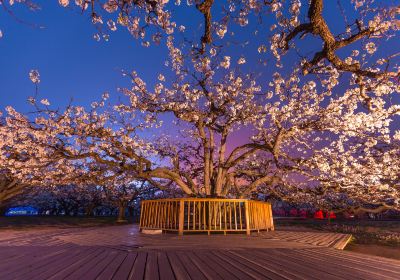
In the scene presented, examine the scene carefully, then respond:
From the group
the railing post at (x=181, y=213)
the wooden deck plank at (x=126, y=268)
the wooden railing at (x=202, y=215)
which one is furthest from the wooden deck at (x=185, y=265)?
the wooden railing at (x=202, y=215)

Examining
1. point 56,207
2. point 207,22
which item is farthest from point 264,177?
point 56,207

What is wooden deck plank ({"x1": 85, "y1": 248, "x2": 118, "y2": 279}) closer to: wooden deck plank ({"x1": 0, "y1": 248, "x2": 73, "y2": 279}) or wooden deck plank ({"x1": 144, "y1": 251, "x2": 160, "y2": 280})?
wooden deck plank ({"x1": 144, "y1": 251, "x2": 160, "y2": 280})

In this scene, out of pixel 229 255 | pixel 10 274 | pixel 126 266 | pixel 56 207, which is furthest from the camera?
pixel 56 207

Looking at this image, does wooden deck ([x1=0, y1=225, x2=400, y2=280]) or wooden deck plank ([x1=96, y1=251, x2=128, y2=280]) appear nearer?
wooden deck plank ([x1=96, y1=251, x2=128, y2=280])

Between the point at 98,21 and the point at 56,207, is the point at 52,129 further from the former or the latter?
the point at 56,207

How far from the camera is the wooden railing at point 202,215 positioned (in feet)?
36.2

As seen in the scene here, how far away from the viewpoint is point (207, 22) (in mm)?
5141

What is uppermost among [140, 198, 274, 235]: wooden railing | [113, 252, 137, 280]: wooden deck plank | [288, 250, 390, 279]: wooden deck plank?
[140, 198, 274, 235]: wooden railing

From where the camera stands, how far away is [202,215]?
11984 mm

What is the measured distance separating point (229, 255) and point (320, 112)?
888cm

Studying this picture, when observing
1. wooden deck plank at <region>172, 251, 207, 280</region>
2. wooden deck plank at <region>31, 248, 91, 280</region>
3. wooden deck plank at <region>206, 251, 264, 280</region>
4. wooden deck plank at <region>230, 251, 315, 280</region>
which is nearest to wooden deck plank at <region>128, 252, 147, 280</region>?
wooden deck plank at <region>172, 251, 207, 280</region>

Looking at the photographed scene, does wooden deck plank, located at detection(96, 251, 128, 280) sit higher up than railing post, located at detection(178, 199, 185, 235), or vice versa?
railing post, located at detection(178, 199, 185, 235)

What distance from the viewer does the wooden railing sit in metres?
11.0


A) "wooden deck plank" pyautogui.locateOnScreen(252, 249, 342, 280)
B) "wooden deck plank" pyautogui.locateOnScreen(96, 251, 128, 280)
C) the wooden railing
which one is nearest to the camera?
"wooden deck plank" pyautogui.locateOnScreen(96, 251, 128, 280)
